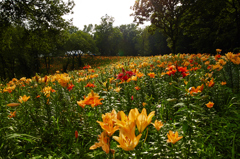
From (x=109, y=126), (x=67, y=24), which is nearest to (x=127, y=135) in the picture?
(x=109, y=126)

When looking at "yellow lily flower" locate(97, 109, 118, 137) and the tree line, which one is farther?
the tree line

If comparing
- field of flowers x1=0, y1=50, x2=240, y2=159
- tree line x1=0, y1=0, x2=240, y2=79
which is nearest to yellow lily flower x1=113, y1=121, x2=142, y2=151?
field of flowers x1=0, y1=50, x2=240, y2=159

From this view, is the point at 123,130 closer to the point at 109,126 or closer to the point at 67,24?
the point at 109,126

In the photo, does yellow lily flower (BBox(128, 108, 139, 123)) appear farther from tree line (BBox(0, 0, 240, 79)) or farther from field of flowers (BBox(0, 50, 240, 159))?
tree line (BBox(0, 0, 240, 79))

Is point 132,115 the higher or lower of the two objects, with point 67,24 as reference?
lower

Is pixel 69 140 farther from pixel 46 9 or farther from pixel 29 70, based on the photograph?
Answer: pixel 29 70

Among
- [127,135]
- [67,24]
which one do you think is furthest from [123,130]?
[67,24]

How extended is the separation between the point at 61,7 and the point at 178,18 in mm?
11626

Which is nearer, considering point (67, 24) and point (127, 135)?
point (127, 135)

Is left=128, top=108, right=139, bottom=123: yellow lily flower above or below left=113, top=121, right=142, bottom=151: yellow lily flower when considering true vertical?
above

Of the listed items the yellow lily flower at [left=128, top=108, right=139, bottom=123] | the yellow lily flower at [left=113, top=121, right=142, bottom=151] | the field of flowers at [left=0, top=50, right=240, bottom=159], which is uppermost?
the yellow lily flower at [left=128, top=108, right=139, bottom=123]

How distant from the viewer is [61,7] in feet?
35.1

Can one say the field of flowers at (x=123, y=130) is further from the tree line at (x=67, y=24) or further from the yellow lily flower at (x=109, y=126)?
the tree line at (x=67, y=24)

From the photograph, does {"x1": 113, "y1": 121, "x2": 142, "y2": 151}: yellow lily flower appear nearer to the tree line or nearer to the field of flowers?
the field of flowers
